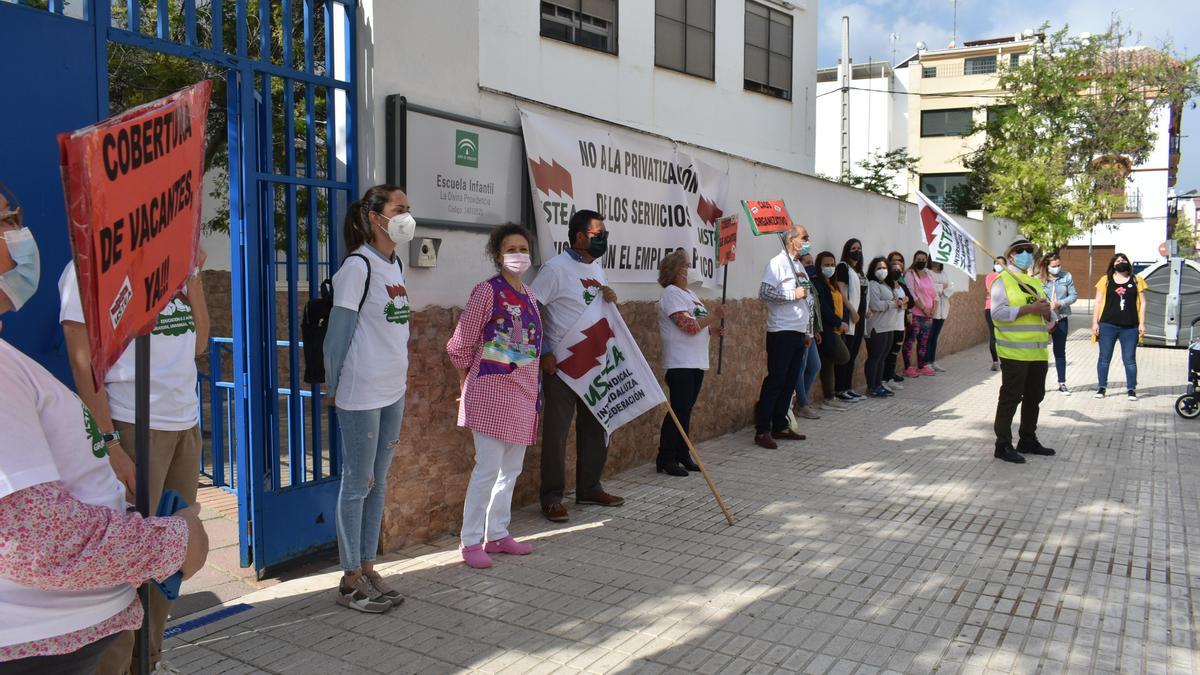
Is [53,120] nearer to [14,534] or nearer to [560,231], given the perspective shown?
[14,534]

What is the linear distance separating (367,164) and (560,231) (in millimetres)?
1685

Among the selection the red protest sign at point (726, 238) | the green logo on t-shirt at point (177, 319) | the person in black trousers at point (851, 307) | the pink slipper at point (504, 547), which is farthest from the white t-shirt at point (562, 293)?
A: the person in black trousers at point (851, 307)

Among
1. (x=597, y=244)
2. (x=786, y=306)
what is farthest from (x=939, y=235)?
(x=597, y=244)

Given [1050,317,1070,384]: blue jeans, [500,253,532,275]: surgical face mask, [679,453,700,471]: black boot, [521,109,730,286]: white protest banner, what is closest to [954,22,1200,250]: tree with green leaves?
[1050,317,1070,384]: blue jeans

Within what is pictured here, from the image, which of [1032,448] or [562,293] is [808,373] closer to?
[1032,448]

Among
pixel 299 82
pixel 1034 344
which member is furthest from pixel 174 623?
pixel 1034 344

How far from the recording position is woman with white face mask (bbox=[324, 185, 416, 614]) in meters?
4.03

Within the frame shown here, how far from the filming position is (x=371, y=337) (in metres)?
4.09

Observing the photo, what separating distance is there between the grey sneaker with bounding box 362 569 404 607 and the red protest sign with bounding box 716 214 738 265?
4.93 metres

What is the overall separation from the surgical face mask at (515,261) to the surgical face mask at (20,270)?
310 centimetres

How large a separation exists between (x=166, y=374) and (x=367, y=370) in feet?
3.09

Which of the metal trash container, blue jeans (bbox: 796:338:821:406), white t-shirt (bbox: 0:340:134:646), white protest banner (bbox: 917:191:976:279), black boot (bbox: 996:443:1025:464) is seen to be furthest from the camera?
the metal trash container

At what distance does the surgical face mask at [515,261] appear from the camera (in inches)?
193

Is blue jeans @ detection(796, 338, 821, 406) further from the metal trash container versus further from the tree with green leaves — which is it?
the tree with green leaves
